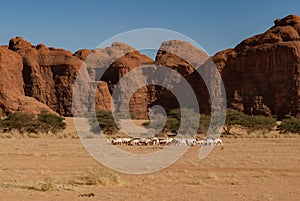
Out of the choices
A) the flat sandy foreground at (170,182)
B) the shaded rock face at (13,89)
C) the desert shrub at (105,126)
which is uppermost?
the shaded rock face at (13,89)

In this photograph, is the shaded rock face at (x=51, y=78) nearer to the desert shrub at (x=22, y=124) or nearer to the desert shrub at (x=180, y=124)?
the desert shrub at (x=22, y=124)

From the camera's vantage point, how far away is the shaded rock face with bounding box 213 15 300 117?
2628 inches

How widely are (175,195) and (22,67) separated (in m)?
76.7

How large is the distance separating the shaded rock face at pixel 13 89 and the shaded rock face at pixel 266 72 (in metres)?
32.1

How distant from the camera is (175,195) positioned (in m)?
10.2

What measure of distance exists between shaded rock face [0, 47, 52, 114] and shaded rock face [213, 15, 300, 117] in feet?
105

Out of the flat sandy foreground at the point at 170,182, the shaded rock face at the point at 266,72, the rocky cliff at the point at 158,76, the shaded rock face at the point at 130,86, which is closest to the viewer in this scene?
the flat sandy foreground at the point at 170,182

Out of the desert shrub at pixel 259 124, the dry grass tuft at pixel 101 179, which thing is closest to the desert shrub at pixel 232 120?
the desert shrub at pixel 259 124

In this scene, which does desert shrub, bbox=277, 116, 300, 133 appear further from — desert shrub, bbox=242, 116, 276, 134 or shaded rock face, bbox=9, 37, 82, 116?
shaded rock face, bbox=9, 37, 82, 116

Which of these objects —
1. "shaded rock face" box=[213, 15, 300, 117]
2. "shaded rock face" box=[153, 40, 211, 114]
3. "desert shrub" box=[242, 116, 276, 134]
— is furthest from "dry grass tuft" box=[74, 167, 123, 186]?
"shaded rock face" box=[153, 40, 211, 114]

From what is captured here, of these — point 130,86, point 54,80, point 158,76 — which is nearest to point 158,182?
point 130,86

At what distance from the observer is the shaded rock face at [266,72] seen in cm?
6675

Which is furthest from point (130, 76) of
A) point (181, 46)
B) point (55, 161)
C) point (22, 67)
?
point (55, 161)

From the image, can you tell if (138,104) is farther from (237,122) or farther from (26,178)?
(26,178)
